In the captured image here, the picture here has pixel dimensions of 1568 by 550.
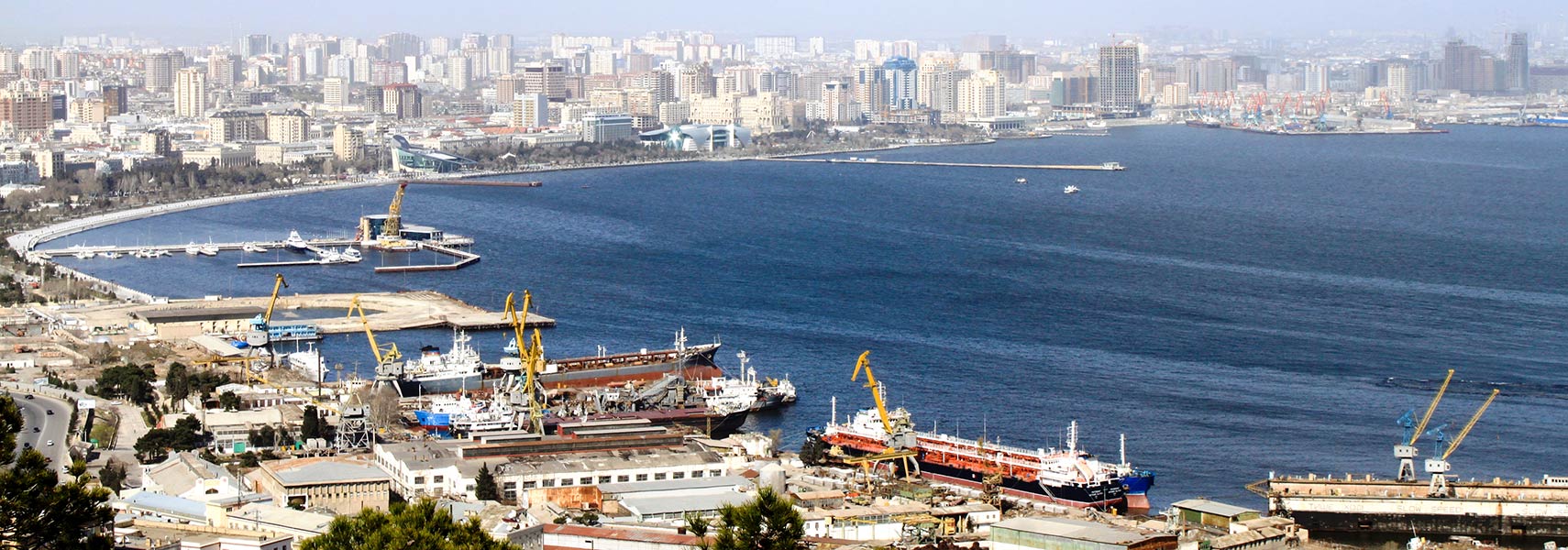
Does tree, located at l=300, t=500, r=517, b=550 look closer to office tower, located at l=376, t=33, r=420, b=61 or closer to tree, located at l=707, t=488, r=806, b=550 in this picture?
tree, located at l=707, t=488, r=806, b=550

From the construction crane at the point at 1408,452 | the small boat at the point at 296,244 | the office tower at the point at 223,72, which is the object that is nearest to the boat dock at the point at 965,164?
the small boat at the point at 296,244

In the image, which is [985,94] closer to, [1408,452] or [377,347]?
[377,347]

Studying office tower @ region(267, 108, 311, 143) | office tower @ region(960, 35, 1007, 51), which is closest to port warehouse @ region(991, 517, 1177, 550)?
office tower @ region(267, 108, 311, 143)

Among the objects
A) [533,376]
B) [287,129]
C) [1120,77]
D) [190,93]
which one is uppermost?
[1120,77]

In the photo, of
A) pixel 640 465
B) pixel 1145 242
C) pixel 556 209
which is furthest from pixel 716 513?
pixel 556 209

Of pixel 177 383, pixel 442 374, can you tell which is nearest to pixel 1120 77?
pixel 442 374
